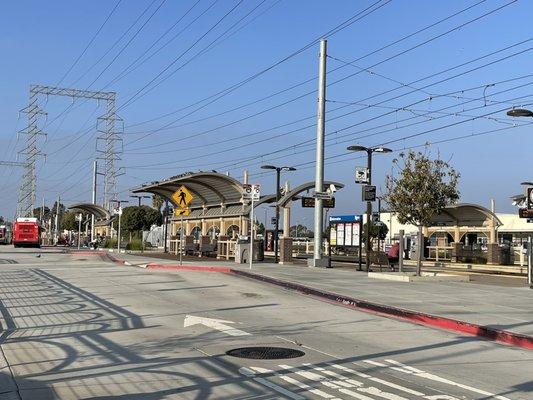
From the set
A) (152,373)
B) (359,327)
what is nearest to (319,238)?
(359,327)

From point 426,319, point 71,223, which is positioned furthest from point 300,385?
point 71,223

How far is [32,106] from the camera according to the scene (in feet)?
277

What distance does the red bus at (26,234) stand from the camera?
62.5 metres

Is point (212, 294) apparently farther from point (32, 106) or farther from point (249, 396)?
point (32, 106)

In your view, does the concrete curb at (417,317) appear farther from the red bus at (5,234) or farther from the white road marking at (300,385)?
the red bus at (5,234)

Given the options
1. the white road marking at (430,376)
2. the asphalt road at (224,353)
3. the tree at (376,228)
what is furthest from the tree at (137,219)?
the white road marking at (430,376)

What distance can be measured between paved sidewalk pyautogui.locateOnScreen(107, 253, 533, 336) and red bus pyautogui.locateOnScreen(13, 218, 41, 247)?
154 feet

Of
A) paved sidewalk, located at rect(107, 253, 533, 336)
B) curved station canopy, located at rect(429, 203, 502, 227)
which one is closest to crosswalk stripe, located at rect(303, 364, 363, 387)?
paved sidewalk, located at rect(107, 253, 533, 336)

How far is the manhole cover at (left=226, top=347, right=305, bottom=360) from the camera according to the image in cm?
859

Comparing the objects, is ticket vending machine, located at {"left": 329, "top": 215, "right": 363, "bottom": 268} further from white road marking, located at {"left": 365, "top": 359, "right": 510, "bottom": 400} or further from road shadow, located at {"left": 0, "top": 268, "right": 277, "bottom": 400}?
white road marking, located at {"left": 365, "top": 359, "right": 510, "bottom": 400}

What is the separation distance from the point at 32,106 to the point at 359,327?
81489 mm

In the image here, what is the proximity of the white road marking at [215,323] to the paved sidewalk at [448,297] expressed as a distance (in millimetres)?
4440

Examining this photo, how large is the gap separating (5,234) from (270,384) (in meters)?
82.7

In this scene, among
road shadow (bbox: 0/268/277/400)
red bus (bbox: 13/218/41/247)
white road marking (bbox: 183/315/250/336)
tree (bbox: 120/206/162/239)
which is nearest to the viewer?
road shadow (bbox: 0/268/277/400)
